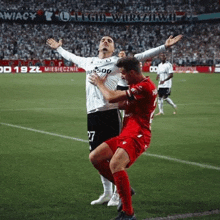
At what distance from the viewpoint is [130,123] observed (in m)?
5.19

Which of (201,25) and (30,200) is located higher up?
(201,25)

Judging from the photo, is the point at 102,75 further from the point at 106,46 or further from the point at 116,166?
the point at 116,166

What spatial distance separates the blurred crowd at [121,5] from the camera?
65.6 m

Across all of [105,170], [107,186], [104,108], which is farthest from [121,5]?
[105,170]

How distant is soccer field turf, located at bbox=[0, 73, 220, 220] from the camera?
5729 mm

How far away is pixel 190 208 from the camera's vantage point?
570 centimetres

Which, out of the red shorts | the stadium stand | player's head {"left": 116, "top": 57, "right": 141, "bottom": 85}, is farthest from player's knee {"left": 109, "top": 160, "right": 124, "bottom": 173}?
the stadium stand

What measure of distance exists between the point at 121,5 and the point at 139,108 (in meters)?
67.2

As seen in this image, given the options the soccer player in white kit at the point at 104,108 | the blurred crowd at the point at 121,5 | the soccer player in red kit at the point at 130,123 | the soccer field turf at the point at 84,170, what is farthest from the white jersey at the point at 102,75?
the blurred crowd at the point at 121,5

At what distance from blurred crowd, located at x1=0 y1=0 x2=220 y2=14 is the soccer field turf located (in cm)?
5270

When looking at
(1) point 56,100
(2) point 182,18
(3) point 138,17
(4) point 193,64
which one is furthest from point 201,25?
(1) point 56,100

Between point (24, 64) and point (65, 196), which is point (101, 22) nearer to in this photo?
point (24, 64)

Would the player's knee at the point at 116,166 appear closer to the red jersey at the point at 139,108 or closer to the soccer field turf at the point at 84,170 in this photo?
the red jersey at the point at 139,108

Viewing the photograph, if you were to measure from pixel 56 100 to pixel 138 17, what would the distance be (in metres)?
48.7
